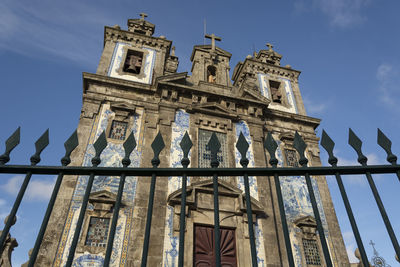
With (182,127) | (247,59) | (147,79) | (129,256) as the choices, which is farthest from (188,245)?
(247,59)

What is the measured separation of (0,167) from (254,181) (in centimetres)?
1018

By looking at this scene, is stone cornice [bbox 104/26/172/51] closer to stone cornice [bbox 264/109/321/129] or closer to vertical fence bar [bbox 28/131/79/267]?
stone cornice [bbox 264/109/321/129]

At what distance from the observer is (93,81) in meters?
13.3

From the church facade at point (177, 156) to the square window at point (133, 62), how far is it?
0.18 ft

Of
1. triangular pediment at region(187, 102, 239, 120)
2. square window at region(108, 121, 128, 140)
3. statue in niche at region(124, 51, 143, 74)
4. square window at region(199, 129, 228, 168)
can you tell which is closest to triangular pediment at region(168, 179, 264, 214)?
square window at region(199, 129, 228, 168)

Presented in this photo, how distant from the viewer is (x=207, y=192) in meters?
10.8

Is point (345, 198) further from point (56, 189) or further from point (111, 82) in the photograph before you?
point (111, 82)

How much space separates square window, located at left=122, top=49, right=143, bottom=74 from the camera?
15164mm

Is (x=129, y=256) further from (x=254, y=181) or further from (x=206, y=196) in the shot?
(x=254, y=181)

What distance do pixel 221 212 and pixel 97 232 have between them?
4.32 meters

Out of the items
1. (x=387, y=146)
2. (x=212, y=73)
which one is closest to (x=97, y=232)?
(x=387, y=146)

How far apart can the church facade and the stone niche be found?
0.04 metres

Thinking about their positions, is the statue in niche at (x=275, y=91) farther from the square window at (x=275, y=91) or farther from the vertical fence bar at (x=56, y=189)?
the vertical fence bar at (x=56, y=189)

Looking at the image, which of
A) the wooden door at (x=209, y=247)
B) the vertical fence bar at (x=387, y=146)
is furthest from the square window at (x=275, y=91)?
the vertical fence bar at (x=387, y=146)
